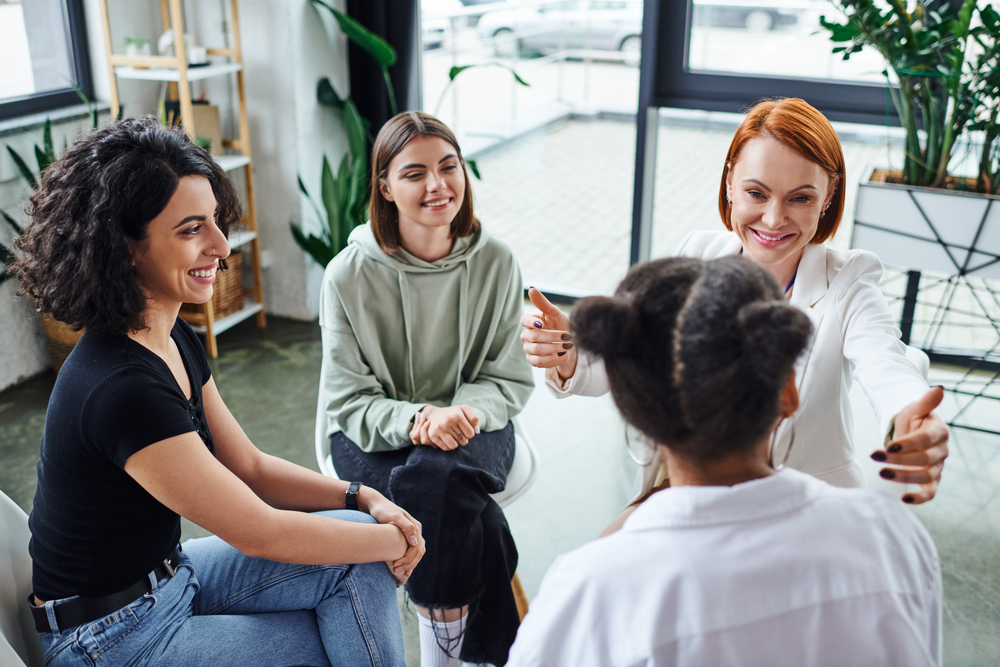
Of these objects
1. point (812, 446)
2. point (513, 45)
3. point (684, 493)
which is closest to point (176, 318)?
point (684, 493)

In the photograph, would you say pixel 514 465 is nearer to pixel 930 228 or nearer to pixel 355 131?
pixel 930 228

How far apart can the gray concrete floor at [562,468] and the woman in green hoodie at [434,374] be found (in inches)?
9.7

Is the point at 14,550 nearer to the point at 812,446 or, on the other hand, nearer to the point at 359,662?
the point at 359,662

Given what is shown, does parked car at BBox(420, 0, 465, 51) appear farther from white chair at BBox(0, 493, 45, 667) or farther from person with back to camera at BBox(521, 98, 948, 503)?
white chair at BBox(0, 493, 45, 667)

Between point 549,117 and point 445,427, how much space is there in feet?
8.84

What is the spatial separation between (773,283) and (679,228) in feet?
10.4

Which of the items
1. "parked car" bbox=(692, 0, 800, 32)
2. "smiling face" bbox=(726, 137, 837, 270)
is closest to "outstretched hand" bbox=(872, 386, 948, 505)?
"smiling face" bbox=(726, 137, 837, 270)

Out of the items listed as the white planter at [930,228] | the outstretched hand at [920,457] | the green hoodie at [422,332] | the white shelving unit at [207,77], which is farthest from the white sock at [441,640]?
the white planter at [930,228]

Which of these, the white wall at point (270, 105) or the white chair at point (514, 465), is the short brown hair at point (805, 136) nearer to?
the white chair at point (514, 465)

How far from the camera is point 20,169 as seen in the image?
287 cm

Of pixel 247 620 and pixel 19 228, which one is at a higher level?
pixel 19 228

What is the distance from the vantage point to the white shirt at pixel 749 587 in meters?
0.77

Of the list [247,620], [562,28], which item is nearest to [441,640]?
[247,620]

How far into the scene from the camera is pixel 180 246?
1.30m
